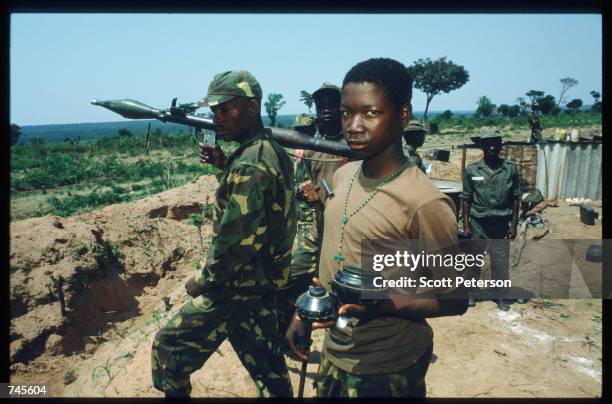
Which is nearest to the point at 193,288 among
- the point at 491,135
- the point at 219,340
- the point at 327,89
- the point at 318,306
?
the point at 219,340

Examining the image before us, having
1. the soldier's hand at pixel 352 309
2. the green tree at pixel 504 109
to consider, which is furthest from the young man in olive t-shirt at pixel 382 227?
the green tree at pixel 504 109

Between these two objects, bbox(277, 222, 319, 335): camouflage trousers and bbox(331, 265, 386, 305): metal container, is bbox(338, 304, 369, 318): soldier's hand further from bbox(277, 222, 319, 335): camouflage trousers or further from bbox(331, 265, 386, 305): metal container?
bbox(277, 222, 319, 335): camouflage trousers

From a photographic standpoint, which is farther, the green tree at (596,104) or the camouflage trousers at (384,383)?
the green tree at (596,104)

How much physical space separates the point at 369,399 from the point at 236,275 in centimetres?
108

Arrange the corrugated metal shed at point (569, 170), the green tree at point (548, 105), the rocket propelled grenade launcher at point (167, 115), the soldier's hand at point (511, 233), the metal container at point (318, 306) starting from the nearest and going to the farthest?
1. the metal container at point (318, 306)
2. the rocket propelled grenade launcher at point (167, 115)
3. the soldier's hand at point (511, 233)
4. the corrugated metal shed at point (569, 170)
5. the green tree at point (548, 105)

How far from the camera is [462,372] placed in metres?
3.74

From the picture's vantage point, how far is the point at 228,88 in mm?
2410

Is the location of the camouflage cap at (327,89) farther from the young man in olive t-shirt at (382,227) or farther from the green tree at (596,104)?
the green tree at (596,104)

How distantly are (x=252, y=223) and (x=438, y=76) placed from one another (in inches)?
1827

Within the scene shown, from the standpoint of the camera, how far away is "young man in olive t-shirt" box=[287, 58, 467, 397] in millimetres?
1523

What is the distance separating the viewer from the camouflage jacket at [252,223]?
2262 millimetres

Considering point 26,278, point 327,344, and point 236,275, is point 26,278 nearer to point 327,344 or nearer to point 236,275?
point 236,275

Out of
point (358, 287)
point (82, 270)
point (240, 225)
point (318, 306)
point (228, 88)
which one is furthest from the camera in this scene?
point (82, 270)

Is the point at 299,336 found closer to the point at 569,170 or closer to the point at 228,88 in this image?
the point at 228,88
